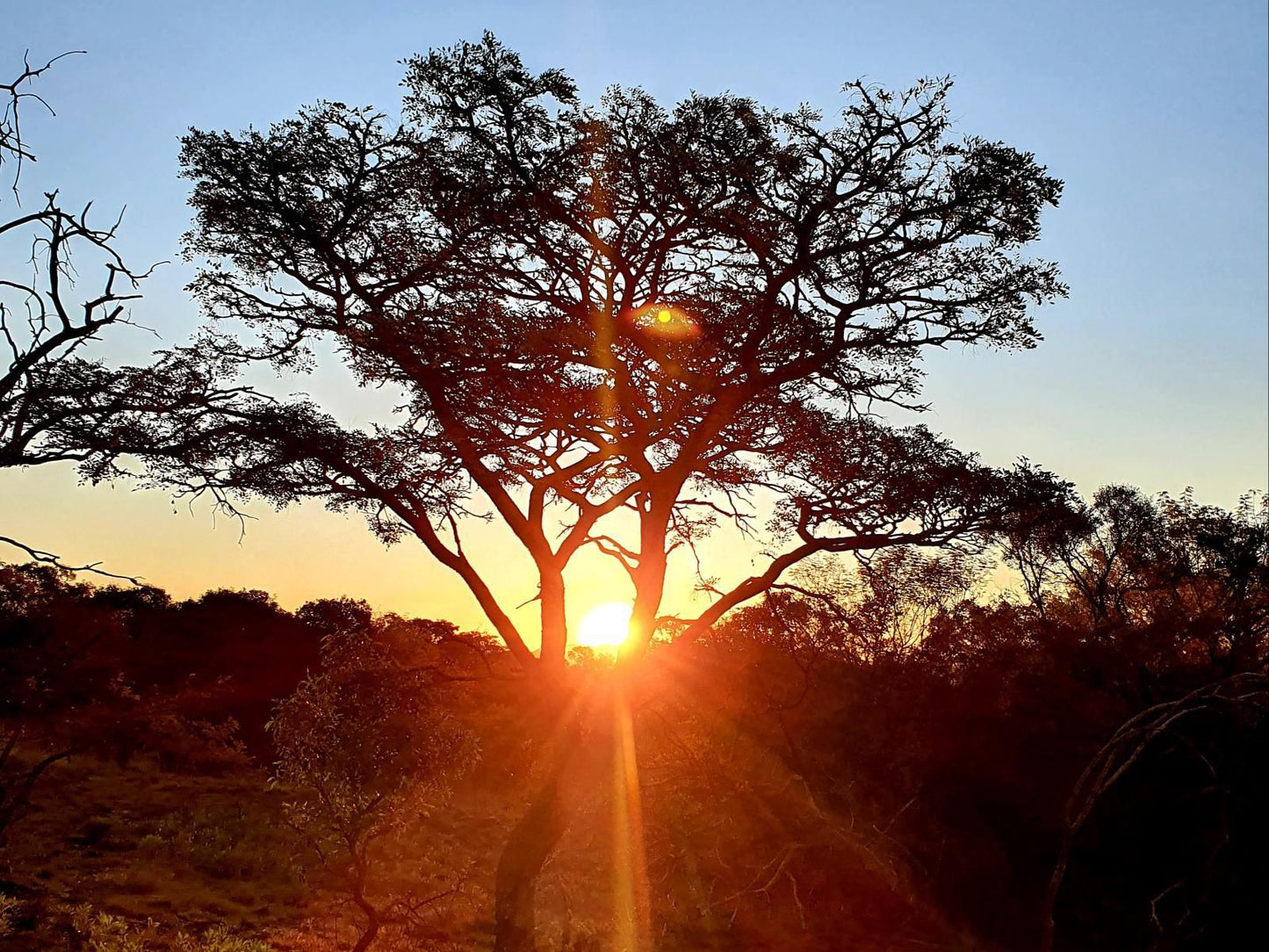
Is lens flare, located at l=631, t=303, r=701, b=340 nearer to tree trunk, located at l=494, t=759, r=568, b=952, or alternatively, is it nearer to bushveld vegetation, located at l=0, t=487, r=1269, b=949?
bushveld vegetation, located at l=0, t=487, r=1269, b=949

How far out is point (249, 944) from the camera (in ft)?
56.2

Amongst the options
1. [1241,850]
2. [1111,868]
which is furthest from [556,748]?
[1241,850]

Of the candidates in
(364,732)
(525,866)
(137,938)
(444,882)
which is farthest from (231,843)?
(525,866)

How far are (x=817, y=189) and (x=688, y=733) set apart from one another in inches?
482

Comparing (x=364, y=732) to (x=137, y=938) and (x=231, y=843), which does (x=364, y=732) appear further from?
(x=231, y=843)

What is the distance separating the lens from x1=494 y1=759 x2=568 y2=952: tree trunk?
44.5 feet

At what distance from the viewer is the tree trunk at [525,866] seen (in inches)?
534

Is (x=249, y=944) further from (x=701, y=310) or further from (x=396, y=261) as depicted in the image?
(x=701, y=310)

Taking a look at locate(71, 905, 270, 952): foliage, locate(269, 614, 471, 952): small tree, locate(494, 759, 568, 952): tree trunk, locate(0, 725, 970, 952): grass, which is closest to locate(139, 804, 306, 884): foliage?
locate(0, 725, 970, 952): grass

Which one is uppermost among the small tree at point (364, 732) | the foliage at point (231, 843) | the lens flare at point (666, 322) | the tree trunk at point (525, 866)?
the lens flare at point (666, 322)

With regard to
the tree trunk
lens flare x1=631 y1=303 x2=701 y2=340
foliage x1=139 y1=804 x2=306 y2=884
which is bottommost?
Answer: foliage x1=139 y1=804 x2=306 y2=884

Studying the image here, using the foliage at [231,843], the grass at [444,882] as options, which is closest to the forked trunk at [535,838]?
the grass at [444,882]

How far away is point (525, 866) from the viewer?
A: 45.7 feet

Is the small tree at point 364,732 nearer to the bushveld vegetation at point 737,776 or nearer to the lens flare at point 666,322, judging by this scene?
the bushveld vegetation at point 737,776
